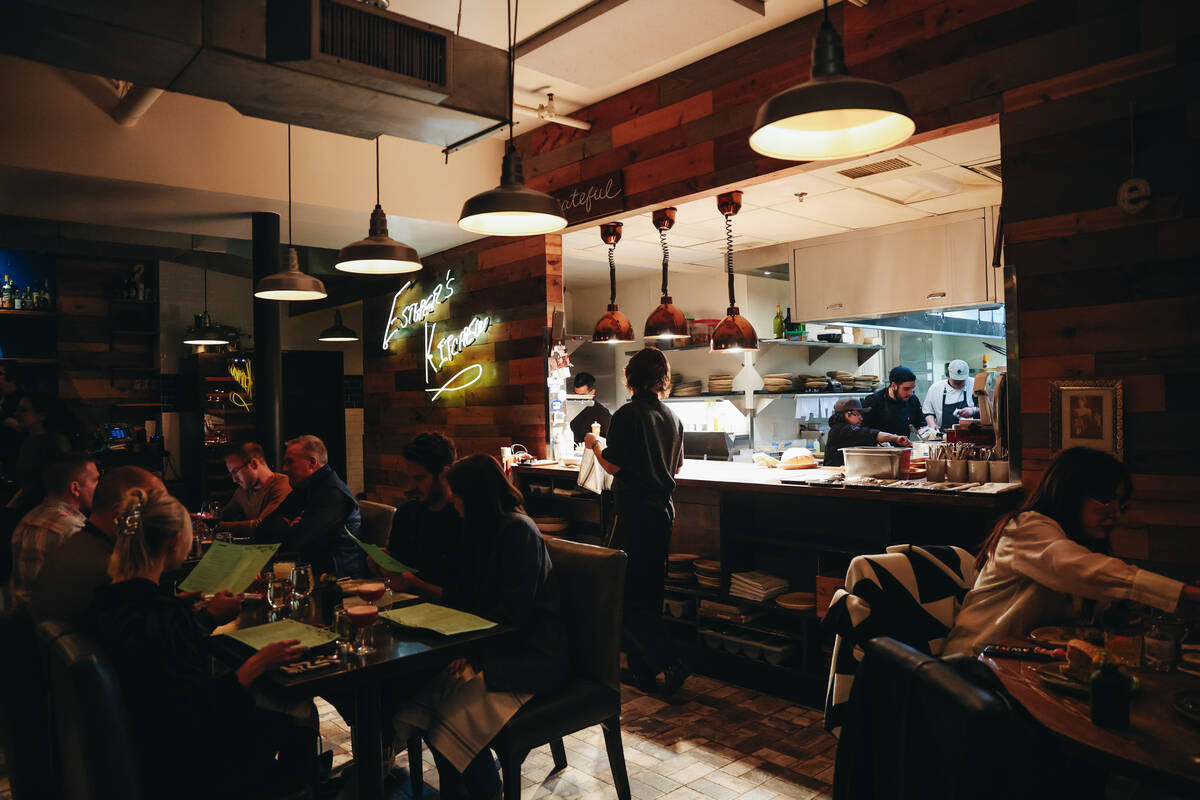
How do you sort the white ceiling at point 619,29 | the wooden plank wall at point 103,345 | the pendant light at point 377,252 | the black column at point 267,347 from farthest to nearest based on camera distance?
the wooden plank wall at point 103,345
the black column at point 267,347
the white ceiling at point 619,29
the pendant light at point 377,252

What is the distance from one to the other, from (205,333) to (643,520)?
6.46 metres

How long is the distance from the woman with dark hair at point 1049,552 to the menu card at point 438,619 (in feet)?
5.17

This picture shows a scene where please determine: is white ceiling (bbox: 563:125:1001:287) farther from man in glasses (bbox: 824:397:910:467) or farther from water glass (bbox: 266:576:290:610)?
water glass (bbox: 266:576:290:610)

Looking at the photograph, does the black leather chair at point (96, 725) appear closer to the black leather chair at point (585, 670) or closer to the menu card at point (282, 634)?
the menu card at point (282, 634)

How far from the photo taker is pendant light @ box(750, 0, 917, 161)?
6.72ft

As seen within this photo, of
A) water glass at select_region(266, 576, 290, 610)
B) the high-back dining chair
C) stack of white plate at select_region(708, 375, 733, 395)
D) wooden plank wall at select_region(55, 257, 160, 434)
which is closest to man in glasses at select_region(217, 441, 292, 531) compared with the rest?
the high-back dining chair

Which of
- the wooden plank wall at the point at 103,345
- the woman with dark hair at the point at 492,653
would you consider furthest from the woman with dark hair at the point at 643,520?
the wooden plank wall at the point at 103,345

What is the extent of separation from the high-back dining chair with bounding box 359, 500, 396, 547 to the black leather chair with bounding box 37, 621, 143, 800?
2.20 metres

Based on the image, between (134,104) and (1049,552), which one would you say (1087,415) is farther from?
(134,104)

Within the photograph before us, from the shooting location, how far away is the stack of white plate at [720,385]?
788cm

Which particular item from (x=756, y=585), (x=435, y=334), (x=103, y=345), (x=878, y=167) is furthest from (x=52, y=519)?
(x=103, y=345)

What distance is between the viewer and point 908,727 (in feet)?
4.96

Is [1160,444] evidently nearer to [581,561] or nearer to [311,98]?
[581,561]

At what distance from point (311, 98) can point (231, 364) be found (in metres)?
7.32
